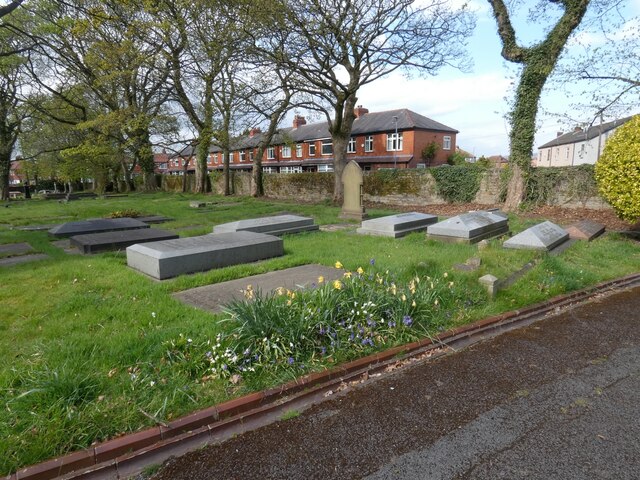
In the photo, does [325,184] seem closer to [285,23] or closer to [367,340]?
[285,23]

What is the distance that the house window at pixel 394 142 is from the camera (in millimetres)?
40094

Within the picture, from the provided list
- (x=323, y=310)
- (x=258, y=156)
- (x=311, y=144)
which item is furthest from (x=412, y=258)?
(x=311, y=144)

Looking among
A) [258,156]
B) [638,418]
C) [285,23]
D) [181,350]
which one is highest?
[285,23]

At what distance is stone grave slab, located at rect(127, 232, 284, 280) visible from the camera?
6.39m

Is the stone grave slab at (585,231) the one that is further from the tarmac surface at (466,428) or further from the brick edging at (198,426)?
the brick edging at (198,426)

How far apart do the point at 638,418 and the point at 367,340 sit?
7.12ft

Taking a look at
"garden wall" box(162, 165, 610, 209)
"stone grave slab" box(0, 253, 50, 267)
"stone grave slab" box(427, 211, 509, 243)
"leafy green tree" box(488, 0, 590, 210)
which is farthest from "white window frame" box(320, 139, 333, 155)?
"stone grave slab" box(0, 253, 50, 267)

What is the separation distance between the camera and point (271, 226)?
10219mm

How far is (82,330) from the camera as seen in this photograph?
4.22 metres

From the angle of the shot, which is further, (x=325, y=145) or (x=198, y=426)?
(x=325, y=145)

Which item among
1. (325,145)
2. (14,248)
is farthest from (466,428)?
(325,145)

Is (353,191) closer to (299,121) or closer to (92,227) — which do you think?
(92,227)

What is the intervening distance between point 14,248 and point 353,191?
31.8 ft

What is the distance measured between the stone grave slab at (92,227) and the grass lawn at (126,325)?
4.18 ft
